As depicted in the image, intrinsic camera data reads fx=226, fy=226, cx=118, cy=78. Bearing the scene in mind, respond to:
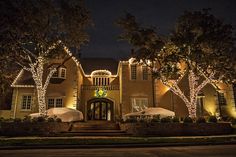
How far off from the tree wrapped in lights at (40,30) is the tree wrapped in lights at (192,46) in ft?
14.0

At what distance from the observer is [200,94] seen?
2562 centimetres

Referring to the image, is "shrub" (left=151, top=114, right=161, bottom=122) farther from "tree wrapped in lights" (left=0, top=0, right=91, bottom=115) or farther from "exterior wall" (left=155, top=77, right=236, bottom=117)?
"tree wrapped in lights" (left=0, top=0, right=91, bottom=115)

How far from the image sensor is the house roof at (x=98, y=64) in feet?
102

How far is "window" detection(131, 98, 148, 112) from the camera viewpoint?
2539 cm

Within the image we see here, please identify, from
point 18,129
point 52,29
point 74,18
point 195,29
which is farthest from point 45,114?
point 195,29

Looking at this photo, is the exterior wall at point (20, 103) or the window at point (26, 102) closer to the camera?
the exterior wall at point (20, 103)

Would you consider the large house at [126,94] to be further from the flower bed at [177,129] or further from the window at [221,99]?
the flower bed at [177,129]

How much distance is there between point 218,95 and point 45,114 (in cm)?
1916

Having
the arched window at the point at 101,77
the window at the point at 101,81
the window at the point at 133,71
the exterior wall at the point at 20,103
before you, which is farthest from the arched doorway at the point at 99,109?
the exterior wall at the point at 20,103

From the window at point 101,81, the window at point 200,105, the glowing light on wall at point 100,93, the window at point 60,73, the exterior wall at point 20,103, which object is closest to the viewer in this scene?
the exterior wall at point 20,103

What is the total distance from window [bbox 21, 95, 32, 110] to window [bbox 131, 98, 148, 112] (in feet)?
38.4

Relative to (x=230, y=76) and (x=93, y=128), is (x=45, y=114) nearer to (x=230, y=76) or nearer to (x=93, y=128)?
(x=93, y=128)

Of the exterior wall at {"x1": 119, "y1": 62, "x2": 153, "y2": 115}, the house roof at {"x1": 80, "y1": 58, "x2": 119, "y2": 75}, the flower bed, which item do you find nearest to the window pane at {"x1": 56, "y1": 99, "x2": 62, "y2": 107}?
the house roof at {"x1": 80, "y1": 58, "x2": 119, "y2": 75}

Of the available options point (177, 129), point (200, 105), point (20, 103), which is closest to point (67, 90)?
point (20, 103)
